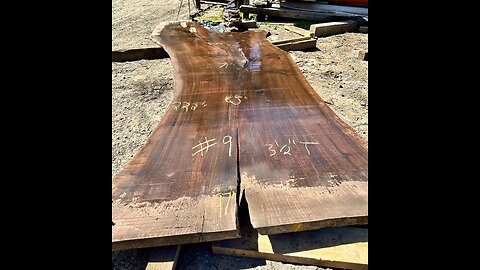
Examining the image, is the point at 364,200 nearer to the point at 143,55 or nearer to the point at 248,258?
the point at 248,258

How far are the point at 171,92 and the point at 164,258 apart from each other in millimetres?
3014

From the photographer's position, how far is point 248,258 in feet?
5.72

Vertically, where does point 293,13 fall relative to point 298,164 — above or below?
above

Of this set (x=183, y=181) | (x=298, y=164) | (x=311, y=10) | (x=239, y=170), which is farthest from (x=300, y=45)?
(x=183, y=181)

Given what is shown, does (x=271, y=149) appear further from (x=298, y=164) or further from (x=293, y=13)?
(x=293, y=13)

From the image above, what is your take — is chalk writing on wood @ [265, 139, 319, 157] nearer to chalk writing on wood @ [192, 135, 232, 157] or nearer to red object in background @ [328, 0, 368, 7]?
chalk writing on wood @ [192, 135, 232, 157]

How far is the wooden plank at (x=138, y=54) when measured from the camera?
5.55 m

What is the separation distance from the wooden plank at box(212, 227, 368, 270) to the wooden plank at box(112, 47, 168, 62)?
14.6 feet

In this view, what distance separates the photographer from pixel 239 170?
73.7 inches

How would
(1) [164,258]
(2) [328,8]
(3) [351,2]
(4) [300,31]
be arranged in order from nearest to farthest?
1. (1) [164,258]
2. (4) [300,31]
3. (2) [328,8]
4. (3) [351,2]

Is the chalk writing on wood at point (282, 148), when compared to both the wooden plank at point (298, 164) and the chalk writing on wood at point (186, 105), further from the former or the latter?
the chalk writing on wood at point (186, 105)

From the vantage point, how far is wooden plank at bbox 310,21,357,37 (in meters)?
7.03
